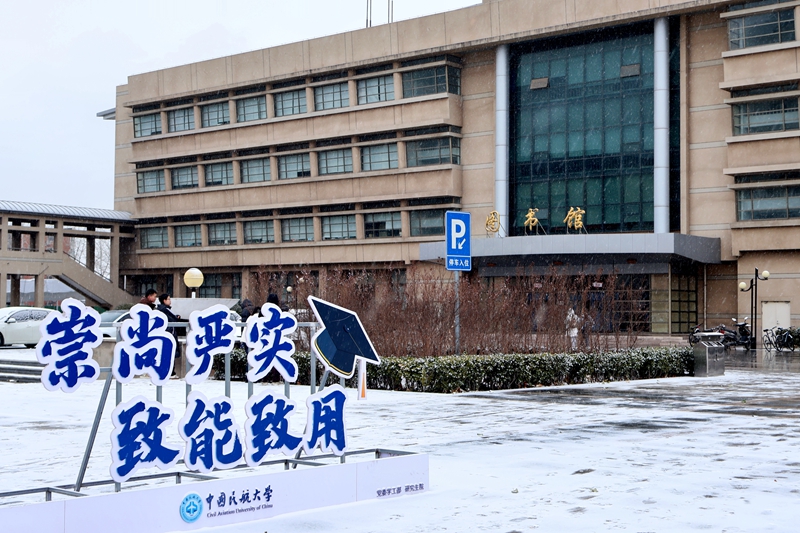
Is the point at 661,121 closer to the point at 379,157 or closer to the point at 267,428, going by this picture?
the point at 379,157

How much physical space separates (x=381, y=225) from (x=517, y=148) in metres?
9.33

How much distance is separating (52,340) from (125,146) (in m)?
65.1

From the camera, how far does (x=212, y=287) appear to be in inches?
2574

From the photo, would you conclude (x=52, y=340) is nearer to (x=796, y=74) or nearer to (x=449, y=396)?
(x=449, y=396)

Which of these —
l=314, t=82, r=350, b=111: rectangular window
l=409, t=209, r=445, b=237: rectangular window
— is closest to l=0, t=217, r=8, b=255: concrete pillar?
l=314, t=82, r=350, b=111: rectangular window

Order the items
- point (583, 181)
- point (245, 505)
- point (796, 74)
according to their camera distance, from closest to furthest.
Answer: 1. point (245, 505)
2. point (796, 74)
3. point (583, 181)

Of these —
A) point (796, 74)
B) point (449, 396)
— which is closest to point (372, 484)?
point (449, 396)

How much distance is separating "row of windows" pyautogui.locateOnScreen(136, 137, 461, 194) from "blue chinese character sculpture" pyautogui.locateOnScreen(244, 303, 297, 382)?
1799 inches

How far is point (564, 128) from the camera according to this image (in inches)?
1978

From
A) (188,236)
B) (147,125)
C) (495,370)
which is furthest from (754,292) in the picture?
(147,125)

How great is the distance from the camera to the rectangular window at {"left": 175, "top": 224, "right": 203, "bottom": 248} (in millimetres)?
65250

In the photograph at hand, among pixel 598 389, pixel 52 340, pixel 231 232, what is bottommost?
pixel 598 389

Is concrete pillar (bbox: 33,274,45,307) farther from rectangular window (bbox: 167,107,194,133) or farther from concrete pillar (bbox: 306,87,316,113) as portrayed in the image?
concrete pillar (bbox: 306,87,316,113)

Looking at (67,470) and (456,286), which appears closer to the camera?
(67,470)
